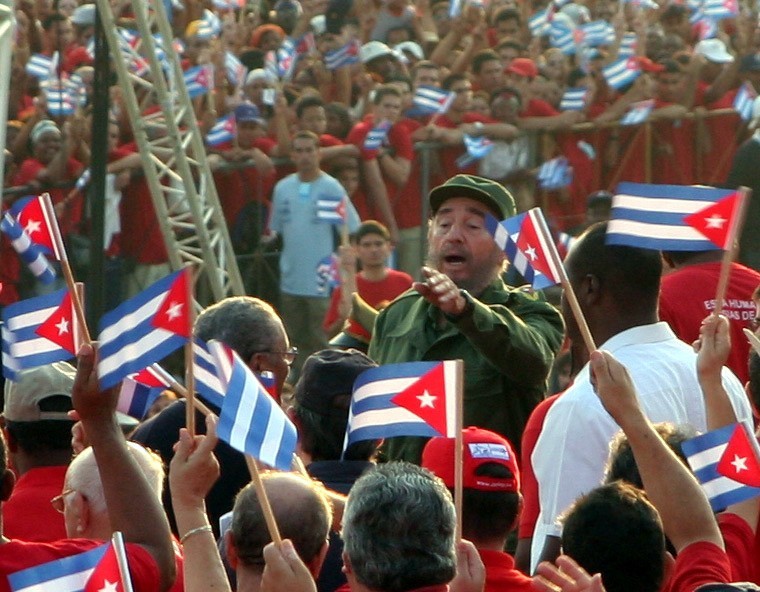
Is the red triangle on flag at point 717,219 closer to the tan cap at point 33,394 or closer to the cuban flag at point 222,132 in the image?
the tan cap at point 33,394

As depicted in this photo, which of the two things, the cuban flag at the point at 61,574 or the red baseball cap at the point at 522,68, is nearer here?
the cuban flag at the point at 61,574

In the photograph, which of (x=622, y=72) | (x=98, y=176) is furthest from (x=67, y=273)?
(x=622, y=72)

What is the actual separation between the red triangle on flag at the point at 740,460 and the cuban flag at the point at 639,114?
1018 centimetres

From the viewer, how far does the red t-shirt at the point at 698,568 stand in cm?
365

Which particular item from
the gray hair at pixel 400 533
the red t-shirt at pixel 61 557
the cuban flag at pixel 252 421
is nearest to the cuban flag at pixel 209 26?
the cuban flag at pixel 252 421

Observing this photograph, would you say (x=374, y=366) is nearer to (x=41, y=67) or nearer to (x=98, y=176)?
(x=98, y=176)

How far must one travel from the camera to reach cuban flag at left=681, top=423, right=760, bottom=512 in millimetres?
4008

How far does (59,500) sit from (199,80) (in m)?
8.68

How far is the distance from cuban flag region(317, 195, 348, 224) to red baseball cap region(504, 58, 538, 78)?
2.44 metres

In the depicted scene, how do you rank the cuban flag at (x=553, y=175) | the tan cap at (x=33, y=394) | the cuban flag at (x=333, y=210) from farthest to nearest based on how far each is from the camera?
the cuban flag at (x=553, y=175), the cuban flag at (x=333, y=210), the tan cap at (x=33, y=394)

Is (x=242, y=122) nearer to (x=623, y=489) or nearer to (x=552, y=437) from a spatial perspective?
(x=552, y=437)

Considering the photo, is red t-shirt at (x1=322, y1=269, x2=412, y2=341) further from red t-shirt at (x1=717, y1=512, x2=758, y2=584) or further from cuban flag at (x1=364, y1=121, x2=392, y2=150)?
red t-shirt at (x1=717, y1=512, x2=758, y2=584)

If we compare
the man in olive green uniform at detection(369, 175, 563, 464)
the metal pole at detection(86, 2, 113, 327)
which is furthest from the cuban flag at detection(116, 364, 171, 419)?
the metal pole at detection(86, 2, 113, 327)

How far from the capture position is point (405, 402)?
4.61 meters
